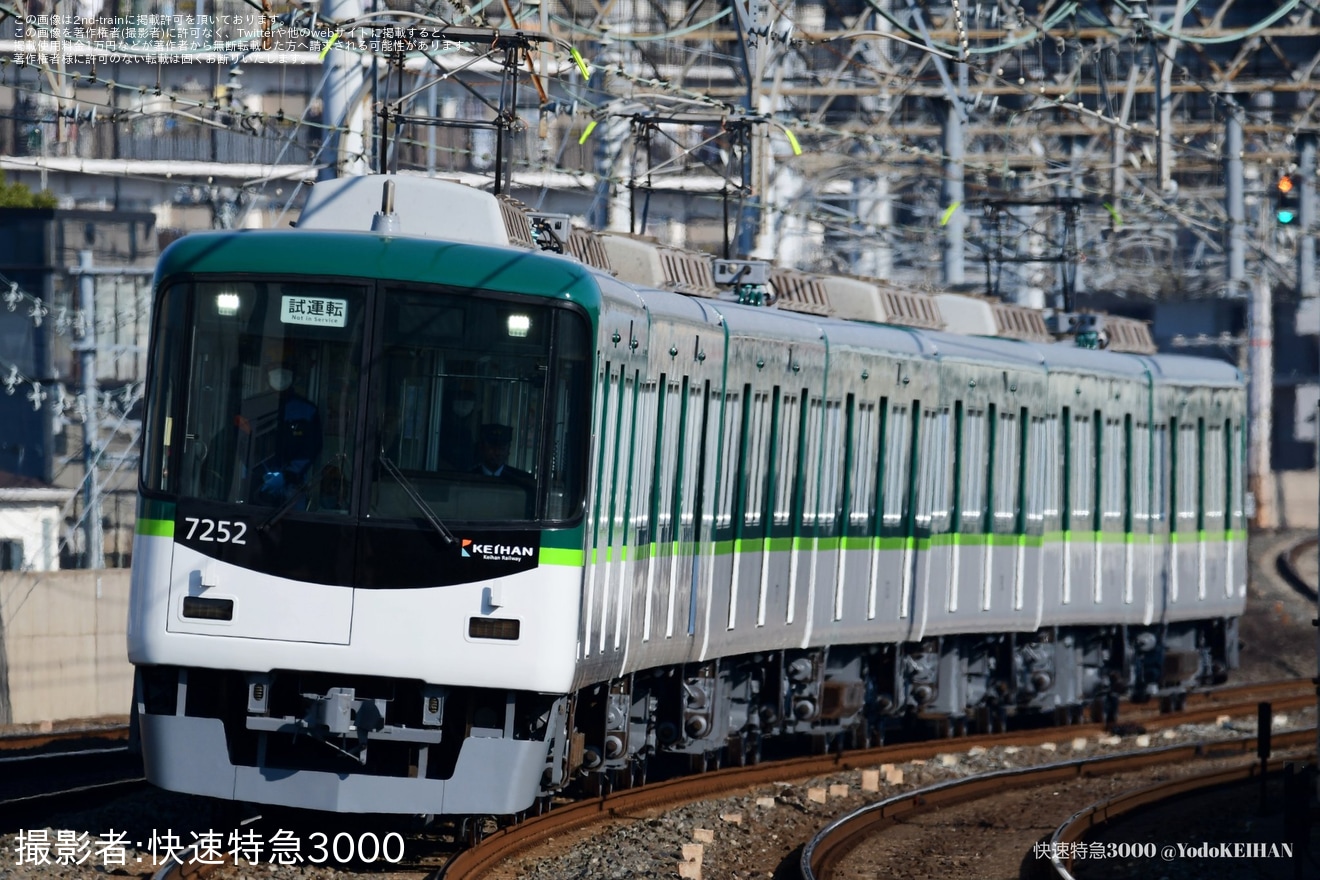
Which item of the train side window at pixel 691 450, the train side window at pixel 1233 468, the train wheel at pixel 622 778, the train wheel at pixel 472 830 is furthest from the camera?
the train side window at pixel 1233 468

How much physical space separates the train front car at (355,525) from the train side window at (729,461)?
3674mm

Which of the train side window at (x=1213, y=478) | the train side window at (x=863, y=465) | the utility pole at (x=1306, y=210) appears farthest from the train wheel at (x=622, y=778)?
the utility pole at (x=1306, y=210)

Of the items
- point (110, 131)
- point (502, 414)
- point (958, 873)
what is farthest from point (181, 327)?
→ point (110, 131)

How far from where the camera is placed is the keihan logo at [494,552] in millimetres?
11062

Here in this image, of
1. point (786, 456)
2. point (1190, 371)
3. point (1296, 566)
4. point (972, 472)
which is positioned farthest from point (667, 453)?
point (1296, 566)

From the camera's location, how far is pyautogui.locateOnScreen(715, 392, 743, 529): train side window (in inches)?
587

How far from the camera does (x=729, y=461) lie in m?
15.1

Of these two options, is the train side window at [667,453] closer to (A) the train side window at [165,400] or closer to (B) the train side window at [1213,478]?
(A) the train side window at [165,400]

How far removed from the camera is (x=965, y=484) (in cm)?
1950

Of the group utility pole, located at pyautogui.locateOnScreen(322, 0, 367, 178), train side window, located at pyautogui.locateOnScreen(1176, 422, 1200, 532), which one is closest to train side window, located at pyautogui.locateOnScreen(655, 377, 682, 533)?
utility pole, located at pyautogui.locateOnScreen(322, 0, 367, 178)

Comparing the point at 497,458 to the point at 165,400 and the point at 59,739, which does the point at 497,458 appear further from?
the point at 59,739

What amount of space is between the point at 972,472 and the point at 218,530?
9.62m

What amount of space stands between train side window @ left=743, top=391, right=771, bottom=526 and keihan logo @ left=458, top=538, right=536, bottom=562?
4.38 m

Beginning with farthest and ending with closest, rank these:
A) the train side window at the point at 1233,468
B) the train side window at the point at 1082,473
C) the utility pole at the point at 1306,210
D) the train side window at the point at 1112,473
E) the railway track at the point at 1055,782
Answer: the utility pole at the point at 1306,210
the train side window at the point at 1233,468
the train side window at the point at 1112,473
the train side window at the point at 1082,473
the railway track at the point at 1055,782
